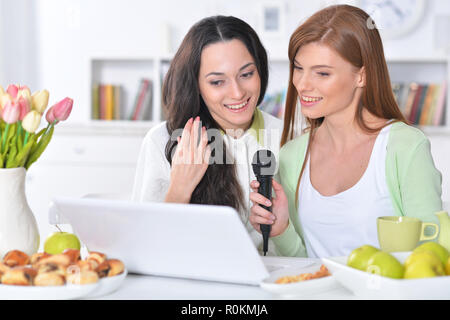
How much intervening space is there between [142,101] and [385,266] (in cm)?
295

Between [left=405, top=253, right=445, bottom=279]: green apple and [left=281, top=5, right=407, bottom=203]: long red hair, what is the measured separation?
2.11ft

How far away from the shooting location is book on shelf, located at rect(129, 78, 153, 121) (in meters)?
3.68

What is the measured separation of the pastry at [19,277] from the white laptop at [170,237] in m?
0.13

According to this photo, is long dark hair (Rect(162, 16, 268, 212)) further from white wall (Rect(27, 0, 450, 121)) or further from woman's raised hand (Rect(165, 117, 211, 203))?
white wall (Rect(27, 0, 450, 121))

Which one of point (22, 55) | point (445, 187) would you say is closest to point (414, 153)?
point (445, 187)

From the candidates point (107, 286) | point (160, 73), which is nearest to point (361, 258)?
point (107, 286)

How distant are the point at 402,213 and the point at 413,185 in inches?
3.6

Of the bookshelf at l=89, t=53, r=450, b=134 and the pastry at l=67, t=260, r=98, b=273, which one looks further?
the bookshelf at l=89, t=53, r=450, b=134

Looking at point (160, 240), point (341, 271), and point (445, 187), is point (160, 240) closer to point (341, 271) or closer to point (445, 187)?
point (341, 271)

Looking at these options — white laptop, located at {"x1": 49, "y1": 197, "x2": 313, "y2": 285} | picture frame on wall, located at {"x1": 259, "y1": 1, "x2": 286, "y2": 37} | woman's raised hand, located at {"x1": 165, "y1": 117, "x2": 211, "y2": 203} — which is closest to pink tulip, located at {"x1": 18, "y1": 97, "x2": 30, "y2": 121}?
white laptop, located at {"x1": 49, "y1": 197, "x2": 313, "y2": 285}

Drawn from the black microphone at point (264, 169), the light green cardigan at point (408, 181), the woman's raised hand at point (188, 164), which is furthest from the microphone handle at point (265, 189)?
the woman's raised hand at point (188, 164)

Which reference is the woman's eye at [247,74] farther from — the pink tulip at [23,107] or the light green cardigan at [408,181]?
the pink tulip at [23,107]

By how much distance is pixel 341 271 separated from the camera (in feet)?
3.02

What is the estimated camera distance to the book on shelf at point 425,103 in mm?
3383
